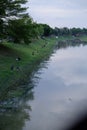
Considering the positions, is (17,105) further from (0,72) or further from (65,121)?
(0,72)

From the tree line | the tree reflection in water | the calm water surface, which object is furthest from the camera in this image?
the tree line

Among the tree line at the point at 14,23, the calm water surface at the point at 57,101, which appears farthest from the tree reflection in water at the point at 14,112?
the tree line at the point at 14,23

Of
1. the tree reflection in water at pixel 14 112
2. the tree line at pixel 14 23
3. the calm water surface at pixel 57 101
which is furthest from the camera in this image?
the tree line at pixel 14 23

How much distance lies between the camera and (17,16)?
2119 inches

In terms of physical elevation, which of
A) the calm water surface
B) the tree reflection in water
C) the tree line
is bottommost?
the calm water surface

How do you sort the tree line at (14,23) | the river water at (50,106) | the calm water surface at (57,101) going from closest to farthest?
the river water at (50,106) < the calm water surface at (57,101) < the tree line at (14,23)

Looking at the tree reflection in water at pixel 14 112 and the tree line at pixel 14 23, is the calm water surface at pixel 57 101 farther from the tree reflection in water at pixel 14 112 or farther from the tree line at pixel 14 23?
the tree line at pixel 14 23

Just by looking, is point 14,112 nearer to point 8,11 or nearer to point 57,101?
point 57,101

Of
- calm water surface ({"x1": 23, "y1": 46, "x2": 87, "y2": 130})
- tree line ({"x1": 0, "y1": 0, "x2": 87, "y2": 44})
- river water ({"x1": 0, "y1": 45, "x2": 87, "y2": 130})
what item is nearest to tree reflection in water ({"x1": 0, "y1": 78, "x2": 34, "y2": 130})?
river water ({"x1": 0, "y1": 45, "x2": 87, "y2": 130})

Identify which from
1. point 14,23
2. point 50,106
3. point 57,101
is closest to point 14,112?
point 50,106

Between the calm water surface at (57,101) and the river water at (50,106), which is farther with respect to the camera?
the calm water surface at (57,101)

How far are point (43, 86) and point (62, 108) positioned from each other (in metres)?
8.84

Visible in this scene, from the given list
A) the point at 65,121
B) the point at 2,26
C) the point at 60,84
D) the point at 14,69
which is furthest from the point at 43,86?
the point at 2,26

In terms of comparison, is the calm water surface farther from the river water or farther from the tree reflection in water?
the tree reflection in water
